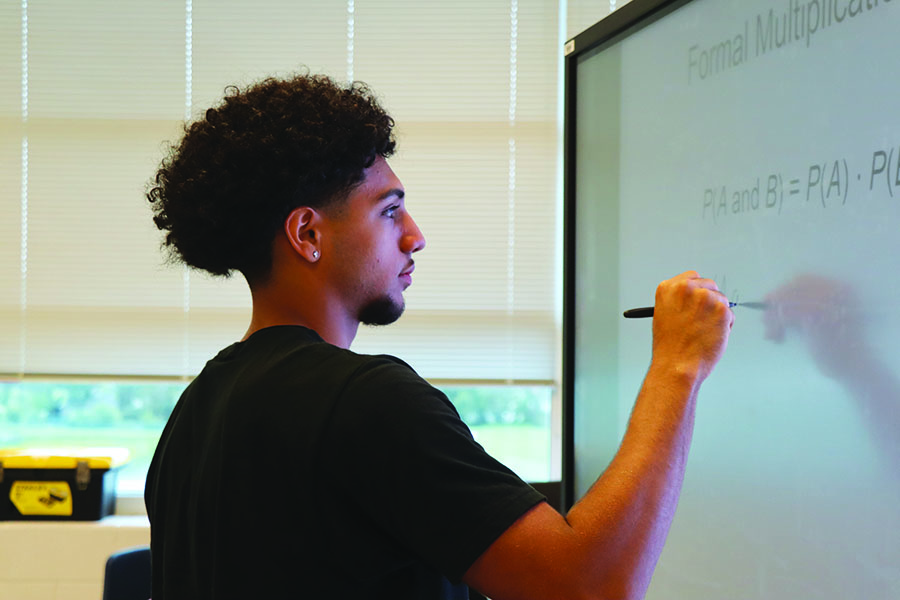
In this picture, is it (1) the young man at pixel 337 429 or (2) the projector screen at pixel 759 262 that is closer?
(1) the young man at pixel 337 429

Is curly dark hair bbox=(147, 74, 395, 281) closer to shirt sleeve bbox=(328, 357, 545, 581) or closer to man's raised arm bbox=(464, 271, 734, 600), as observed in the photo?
shirt sleeve bbox=(328, 357, 545, 581)

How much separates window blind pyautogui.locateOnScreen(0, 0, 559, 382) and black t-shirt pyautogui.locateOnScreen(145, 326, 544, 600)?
2.02 meters

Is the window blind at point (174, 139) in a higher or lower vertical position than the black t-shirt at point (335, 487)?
higher

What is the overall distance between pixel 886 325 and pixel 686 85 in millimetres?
574

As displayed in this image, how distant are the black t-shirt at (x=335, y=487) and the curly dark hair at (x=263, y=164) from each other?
18 cm

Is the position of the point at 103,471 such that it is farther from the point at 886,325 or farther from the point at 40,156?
the point at 886,325

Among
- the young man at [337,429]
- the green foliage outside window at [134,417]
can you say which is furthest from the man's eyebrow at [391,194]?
the green foliage outside window at [134,417]

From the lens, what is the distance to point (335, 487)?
0.85 meters

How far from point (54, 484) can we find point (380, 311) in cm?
213

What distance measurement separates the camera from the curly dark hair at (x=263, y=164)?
3.49ft

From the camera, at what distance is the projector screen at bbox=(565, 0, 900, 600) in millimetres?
952

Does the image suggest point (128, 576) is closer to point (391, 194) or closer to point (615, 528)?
point (391, 194)

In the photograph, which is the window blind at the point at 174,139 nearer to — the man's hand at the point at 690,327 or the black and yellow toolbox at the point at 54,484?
the black and yellow toolbox at the point at 54,484

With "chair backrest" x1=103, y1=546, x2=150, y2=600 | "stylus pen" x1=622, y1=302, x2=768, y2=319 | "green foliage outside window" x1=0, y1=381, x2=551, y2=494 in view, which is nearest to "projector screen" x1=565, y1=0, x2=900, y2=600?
"stylus pen" x1=622, y1=302, x2=768, y2=319
